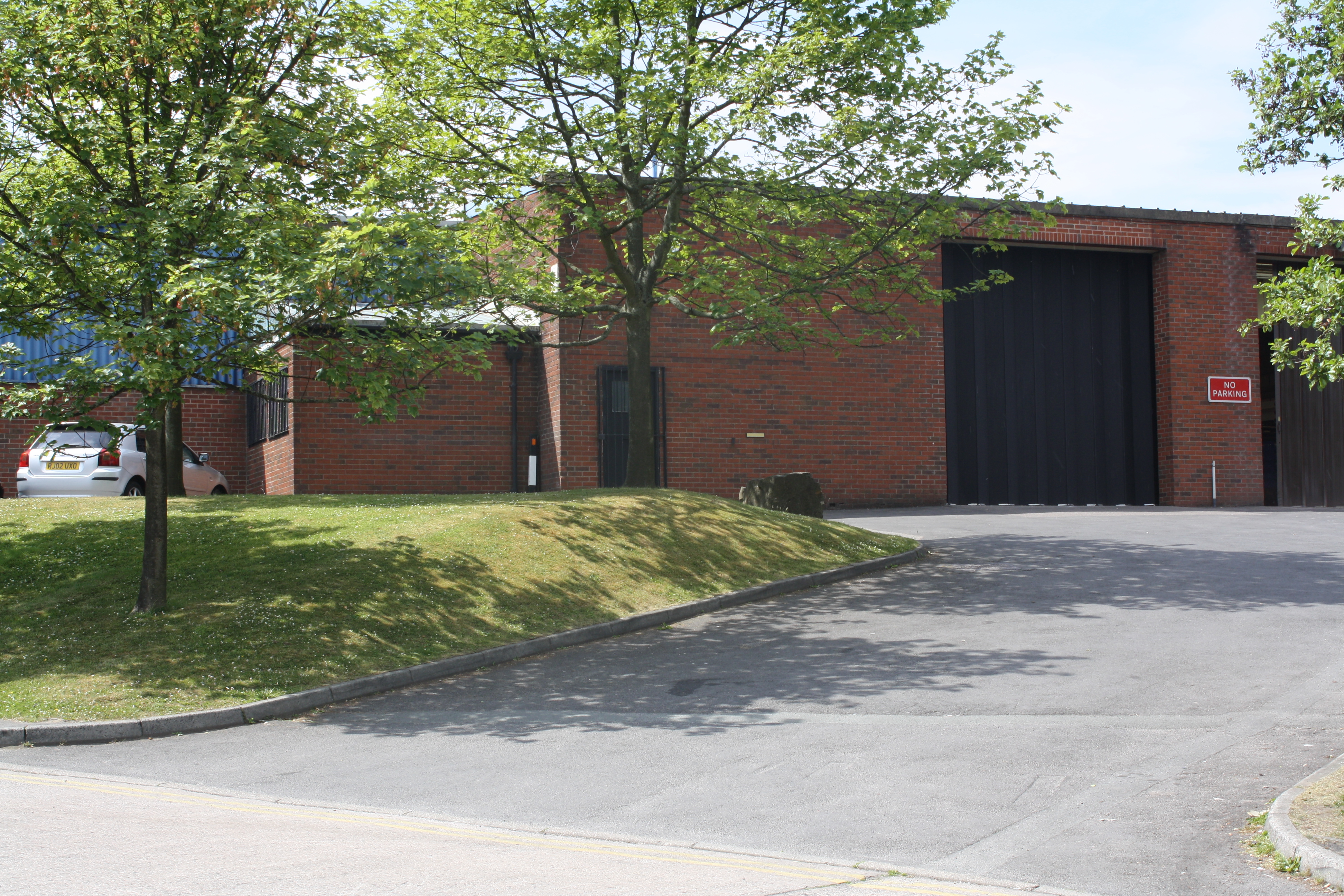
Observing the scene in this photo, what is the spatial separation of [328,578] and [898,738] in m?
6.52

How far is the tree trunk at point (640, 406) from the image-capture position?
16891mm

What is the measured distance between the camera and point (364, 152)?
449 inches

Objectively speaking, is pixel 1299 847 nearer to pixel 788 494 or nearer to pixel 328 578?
pixel 328 578

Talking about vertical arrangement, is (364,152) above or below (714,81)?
below

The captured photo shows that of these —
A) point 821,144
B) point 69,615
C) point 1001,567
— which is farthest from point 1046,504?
point 69,615

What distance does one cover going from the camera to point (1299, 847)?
15.9 feet

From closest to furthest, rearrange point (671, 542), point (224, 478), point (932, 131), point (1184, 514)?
point (671, 542) < point (932, 131) < point (1184, 514) < point (224, 478)

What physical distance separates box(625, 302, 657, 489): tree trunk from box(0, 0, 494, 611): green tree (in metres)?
5.55

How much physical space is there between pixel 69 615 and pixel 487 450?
1196cm

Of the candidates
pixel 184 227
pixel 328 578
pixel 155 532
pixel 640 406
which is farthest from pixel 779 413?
pixel 184 227

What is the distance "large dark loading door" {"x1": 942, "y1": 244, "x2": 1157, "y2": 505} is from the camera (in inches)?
989

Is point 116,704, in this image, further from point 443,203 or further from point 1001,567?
point 1001,567

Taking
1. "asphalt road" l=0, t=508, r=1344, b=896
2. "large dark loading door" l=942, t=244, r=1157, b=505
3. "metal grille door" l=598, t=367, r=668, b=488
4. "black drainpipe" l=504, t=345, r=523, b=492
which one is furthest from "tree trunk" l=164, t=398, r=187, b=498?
"large dark loading door" l=942, t=244, r=1157, b=505

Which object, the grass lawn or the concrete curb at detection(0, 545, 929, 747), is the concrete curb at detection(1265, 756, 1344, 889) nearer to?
the concrete curb at detection(0, 545, 929, 747)
